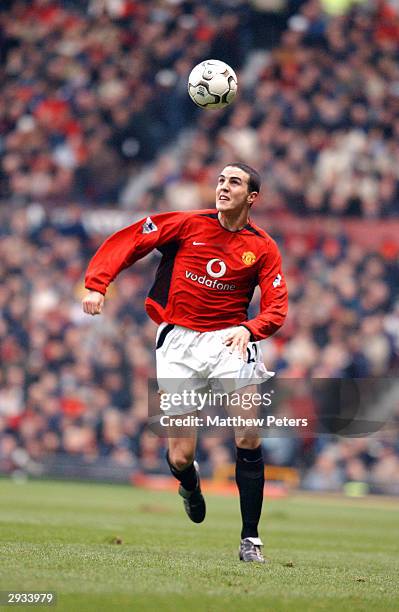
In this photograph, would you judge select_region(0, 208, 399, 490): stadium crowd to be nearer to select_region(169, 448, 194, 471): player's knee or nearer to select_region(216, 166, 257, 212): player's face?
select_region(169, 448, 194, 471): player's knee

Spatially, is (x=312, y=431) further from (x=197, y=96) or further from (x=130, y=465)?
(x=197, y=96)

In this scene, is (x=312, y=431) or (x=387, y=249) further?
(x=387, y=249)

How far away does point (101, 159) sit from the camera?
20547 millimetres

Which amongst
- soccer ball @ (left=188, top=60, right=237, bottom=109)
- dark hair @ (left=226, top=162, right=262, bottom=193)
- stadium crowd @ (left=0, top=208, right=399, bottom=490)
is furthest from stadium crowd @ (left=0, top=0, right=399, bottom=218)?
dark hair @ (left=226, top=162, right=262, bottom=193)

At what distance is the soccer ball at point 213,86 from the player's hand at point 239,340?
2.32 m

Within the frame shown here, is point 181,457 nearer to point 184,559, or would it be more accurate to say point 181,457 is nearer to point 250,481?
point 250,481

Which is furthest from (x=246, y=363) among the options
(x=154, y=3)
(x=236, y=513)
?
(x=154, y=3)

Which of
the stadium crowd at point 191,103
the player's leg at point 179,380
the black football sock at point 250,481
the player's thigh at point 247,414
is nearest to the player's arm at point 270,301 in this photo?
the player's thigh at point 247,414

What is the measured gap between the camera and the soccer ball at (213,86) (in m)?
8.85

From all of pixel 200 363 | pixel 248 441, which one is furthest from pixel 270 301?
pixel 248 441

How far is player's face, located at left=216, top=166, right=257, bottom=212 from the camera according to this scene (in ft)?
25.1

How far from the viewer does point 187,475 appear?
7984 mm

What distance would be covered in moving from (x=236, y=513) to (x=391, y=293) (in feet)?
20.8

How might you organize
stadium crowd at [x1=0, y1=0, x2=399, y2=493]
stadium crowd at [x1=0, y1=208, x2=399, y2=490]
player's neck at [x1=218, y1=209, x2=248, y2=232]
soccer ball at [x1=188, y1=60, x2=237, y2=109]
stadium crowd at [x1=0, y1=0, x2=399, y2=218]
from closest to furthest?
player's neck at [x1=218, y1=209, x2=248, y2=232], soccer ball at [x1=188, y1=60, x2=237, y2=109], stadium crowd at [x1=0, y1=208, x2=399, y2=490], stadium crowd at [x1=0, y1=0, x2=399, y2=493], stadium crowd at [x1=0, y1=0, x2=399, y2=218]
